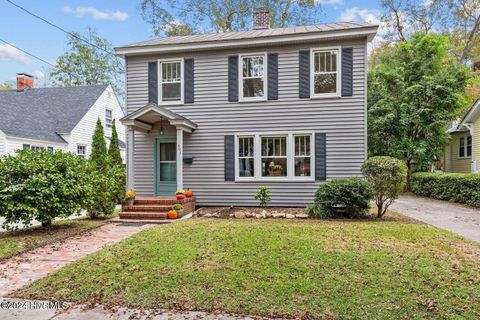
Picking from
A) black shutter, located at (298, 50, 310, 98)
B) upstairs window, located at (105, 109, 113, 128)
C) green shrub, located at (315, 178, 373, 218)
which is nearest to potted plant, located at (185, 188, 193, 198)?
green shrub, located at (315, 178, 373, 218)

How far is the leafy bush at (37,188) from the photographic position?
6.45m

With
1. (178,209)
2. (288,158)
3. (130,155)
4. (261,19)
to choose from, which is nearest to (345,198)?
(288,158)

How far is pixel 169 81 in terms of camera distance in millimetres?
10750

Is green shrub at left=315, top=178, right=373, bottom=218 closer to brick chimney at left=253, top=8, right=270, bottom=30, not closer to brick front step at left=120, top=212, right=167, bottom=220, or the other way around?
brick front step at left=120, top=212, right=167, bottom=220

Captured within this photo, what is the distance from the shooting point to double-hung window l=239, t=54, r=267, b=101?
10211mm

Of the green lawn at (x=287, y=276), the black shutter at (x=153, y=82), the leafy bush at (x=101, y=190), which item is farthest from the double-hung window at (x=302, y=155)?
the leafy bush at (x=101, y=190)

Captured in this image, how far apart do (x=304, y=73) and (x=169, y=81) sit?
455 cm

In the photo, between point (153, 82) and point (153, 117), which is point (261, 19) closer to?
point (153, 82)

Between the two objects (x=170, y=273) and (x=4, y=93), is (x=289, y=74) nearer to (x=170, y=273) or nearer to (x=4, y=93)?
(x=170, y=273)

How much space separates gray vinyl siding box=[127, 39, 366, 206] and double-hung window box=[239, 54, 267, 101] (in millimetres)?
236

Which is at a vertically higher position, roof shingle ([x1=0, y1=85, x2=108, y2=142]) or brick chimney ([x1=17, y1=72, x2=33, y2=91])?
brick chimney ([x1=17, y1=72, x2=33, y2=91])

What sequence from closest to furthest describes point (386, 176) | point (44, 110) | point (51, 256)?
point (51, 256) → point (386, 176) → point (44, 110)

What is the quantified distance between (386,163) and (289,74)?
417cm

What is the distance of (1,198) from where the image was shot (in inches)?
250
